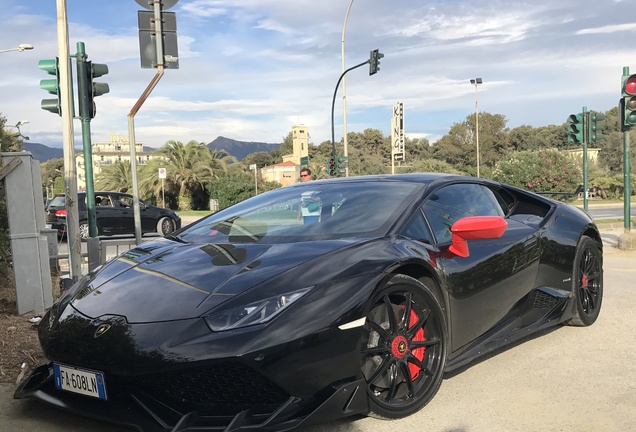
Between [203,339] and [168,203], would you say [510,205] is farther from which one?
[168,203]

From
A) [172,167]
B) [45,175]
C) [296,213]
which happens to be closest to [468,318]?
[296,213]

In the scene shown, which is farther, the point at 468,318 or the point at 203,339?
the point at 468,318

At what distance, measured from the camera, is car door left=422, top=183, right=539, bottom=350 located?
11.3ft

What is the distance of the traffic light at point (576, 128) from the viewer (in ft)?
48.1

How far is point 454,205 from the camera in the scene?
393cm

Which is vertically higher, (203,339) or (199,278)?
(199,278)

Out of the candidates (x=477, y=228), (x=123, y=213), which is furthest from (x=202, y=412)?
(x=123, y=213)

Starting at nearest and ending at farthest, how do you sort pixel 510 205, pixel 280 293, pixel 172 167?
pixel 280 293 < pixel 510 205 < pixel 172 167

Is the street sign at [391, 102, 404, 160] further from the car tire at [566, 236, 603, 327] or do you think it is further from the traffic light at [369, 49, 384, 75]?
the car tire at [566, 236, 603, 327]

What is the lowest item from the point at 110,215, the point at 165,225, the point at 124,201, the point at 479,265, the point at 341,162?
the point at 165,225

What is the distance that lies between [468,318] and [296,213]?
1247 mm

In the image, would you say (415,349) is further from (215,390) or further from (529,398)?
(215,390)

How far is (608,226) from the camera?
1795cm

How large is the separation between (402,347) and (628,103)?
9357 millimetres
